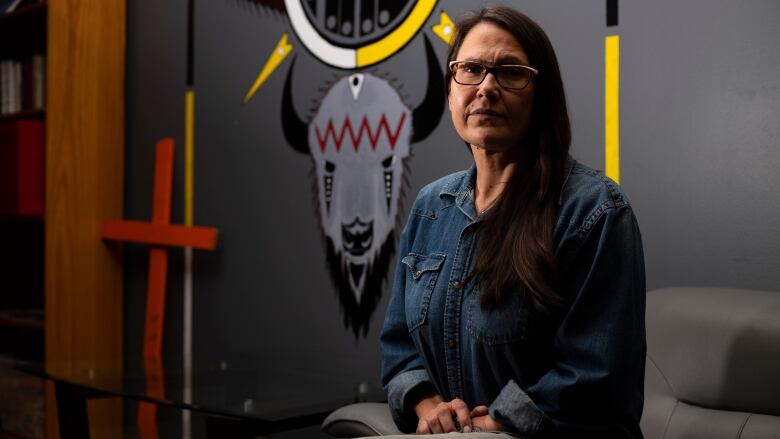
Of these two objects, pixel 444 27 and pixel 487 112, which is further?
pixel 444 27

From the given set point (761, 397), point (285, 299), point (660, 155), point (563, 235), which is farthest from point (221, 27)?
point (761, 397)

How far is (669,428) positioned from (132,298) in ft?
7.89

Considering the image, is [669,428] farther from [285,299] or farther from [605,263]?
[285,299]

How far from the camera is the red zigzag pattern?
265 centimetres

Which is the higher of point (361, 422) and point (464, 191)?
point (464, 191)

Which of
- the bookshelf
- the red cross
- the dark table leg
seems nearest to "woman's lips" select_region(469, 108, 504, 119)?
the dark table leg

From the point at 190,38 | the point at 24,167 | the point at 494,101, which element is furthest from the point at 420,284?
the point at 24,167

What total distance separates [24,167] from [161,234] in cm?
66

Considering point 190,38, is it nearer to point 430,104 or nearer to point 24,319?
point 430,104

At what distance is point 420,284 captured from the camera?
1612 mm

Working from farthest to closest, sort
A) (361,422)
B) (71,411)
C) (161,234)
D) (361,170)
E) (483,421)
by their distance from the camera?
(161,234) → (361,170) → (71,411) → (361,422) → (483,421)

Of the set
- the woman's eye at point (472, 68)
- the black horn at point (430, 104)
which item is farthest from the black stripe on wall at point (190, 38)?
the woman's eye at point (472, 68)

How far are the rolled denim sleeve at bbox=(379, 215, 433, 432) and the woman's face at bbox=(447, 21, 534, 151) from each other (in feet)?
1.00

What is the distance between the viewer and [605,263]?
1368mm
